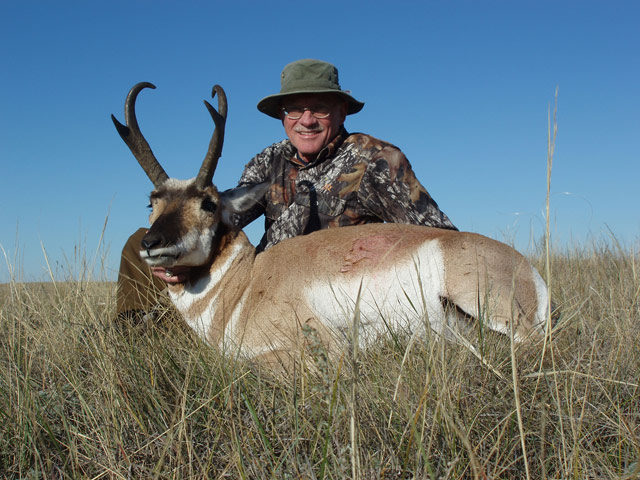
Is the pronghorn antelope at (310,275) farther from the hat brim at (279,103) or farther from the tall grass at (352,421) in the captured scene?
the hat brim at (279,103)

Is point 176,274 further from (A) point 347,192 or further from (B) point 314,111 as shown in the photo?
(B) point 314,111

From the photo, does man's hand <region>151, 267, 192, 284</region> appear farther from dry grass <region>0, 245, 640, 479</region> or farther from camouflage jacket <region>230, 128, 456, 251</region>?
camouflage jacket <region>230, 128, 456, 251</region>

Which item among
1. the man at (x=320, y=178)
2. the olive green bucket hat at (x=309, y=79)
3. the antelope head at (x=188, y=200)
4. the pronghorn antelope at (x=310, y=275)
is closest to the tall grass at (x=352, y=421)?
the pronghorn antelope at (x=310, y=275)

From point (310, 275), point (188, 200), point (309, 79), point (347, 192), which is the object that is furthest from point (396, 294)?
point (309, 79)

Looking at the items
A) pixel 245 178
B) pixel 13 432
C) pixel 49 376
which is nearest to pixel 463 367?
pixel 13 432

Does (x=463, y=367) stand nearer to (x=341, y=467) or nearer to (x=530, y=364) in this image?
(x=530, y=364)

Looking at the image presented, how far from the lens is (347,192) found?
16.2ft

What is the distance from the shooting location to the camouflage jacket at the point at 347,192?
15.4 ft

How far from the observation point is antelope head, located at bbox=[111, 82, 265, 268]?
3.73 meters

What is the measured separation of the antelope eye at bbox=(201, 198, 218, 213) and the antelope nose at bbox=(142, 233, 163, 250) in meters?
0.60

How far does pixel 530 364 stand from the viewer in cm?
262

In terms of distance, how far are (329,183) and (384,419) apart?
3.32m

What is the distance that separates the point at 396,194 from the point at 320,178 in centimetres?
86

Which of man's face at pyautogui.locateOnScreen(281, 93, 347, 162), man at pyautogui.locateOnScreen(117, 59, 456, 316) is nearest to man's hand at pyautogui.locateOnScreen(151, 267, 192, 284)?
man at pyautogui.locateOnScreen(117, 59, 456, 316)
